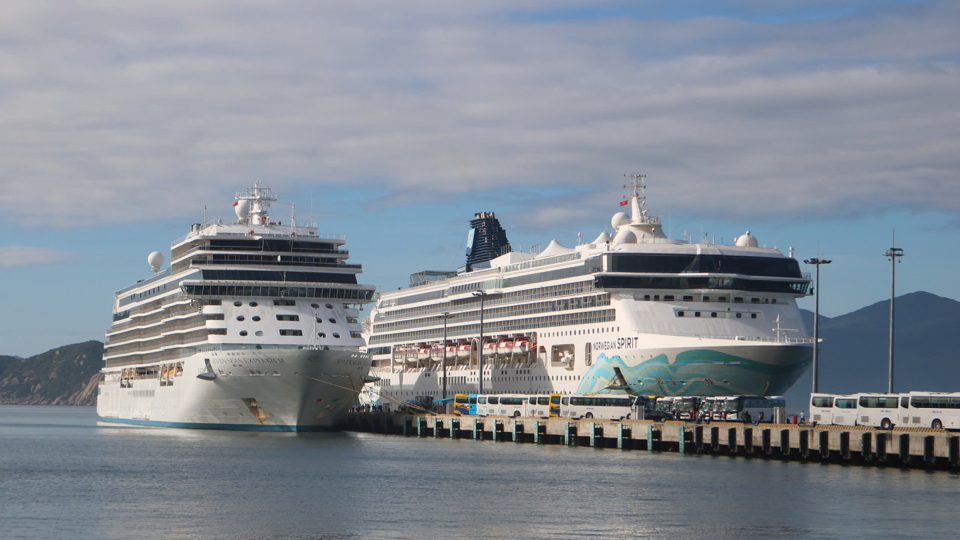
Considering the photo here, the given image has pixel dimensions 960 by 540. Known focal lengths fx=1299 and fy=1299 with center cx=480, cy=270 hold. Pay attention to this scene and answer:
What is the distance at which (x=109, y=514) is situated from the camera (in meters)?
42.8

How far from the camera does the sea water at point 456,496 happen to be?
3956 centimetres

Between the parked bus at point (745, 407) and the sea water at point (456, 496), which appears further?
the parked bus at point (745, 407)

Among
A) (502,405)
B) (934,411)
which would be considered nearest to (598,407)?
(502,405)

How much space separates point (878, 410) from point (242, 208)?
54868mm

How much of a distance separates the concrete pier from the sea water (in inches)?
32.0

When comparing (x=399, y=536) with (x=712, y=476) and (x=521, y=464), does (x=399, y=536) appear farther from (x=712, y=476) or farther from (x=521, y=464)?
(x=521, y=464)

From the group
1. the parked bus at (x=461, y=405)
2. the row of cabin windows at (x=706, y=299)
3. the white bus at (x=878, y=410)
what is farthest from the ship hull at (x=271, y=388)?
the white bus at (x=878, y=410)

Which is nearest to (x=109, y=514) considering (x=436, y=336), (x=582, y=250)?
(x=582, y=250)

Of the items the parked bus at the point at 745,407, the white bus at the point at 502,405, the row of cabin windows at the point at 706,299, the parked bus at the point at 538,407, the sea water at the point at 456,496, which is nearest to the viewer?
the sea water at the point at 456,496

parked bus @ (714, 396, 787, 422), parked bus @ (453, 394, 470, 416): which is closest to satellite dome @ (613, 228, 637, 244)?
parked bus @ (453, 394, 470, 416)

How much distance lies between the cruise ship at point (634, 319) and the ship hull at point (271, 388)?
697cm

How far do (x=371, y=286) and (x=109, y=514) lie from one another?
46705 millimetres

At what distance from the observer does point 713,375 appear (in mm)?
80125

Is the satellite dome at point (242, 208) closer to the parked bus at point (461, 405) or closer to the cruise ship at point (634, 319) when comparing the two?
the cruise ship at point (634, 319)
